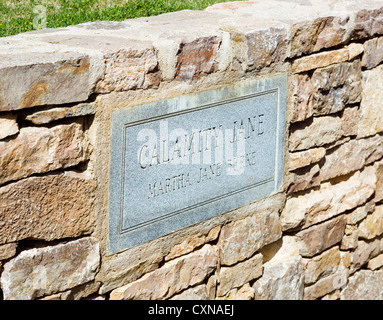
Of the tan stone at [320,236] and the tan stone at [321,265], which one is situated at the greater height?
the tan stone at [320,236]

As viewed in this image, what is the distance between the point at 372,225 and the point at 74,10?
2.46m

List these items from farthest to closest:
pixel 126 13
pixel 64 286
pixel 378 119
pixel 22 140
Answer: pixel 126 13, pixel 378 119, pixel 64 286, pixel 22 140

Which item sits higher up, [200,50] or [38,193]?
[200,50]

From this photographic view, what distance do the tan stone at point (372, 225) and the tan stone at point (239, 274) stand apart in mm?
898

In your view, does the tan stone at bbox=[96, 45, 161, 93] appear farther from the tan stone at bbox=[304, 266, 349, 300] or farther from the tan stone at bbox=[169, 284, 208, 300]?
the tan stone at bbox=[304, 266, 349, 300]

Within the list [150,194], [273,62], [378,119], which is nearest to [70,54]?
[150,194]

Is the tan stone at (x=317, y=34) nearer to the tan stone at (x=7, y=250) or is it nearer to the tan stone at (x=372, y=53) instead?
the tan stone at (x=372, y=53)

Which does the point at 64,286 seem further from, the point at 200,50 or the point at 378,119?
the point at 378,119

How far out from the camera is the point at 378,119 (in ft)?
12.3

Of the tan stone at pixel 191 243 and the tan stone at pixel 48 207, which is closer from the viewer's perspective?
the tan stone at pixel 48 207

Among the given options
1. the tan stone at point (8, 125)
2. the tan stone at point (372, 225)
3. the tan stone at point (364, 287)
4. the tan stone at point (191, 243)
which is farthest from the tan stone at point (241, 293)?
the tan stone at point (8, 125)

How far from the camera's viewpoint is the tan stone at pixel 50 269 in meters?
2.34

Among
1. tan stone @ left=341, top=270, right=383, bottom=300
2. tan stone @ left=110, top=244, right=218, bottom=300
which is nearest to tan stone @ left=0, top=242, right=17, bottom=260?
tan stone @ left=110, top=244, right=218, bottom=300

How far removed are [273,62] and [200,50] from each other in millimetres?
473
